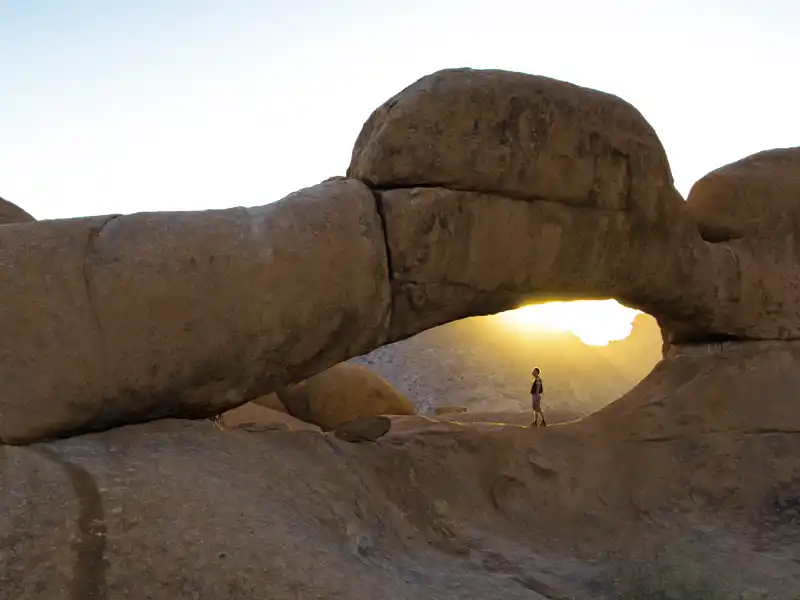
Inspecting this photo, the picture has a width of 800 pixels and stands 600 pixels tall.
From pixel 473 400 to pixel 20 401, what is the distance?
115 feet

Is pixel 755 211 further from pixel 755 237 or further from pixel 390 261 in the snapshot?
pixel 390 261

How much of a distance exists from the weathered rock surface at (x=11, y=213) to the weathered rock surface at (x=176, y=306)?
325 centimetres

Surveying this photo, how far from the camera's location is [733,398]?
24.0 feet

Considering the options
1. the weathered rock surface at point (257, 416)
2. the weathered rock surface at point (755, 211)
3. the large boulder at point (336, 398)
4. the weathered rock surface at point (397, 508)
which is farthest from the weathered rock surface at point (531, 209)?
the large boulder at point (336, 398)

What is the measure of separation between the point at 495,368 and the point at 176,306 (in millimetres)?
39344

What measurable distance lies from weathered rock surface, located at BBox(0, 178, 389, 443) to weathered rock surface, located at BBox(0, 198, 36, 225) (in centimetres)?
325

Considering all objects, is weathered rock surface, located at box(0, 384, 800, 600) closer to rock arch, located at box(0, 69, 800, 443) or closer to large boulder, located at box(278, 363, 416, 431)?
rock arch, located at box(0, 69, 800, 443)

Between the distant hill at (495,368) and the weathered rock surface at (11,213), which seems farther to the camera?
the distant hill at (495,368)

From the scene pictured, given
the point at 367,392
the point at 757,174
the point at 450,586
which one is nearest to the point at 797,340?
the point at 757,174

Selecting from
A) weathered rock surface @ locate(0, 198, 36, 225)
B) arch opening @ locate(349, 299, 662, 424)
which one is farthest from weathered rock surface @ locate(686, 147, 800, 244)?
arch opening @ locate(349, 299, 662, 424)

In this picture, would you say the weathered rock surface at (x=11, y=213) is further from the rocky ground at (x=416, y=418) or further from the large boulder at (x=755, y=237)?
the large boulder at (x=755, y=237)

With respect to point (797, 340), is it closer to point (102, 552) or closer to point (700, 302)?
point (700, 302)

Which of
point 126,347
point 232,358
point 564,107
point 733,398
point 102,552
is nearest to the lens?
point 102,552

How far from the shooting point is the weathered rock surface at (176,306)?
4.43m
